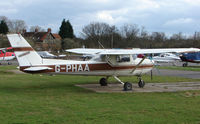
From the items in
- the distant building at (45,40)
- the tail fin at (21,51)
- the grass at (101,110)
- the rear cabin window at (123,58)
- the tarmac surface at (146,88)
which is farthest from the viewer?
the distant building at (45,40)

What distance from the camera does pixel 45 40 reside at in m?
99.6

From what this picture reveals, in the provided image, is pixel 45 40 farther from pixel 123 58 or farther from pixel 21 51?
pixel 21 51

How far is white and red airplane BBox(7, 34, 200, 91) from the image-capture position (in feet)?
42.4

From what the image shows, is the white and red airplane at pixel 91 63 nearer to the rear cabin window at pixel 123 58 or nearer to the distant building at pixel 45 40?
the rear cabin window at pixel 123 58

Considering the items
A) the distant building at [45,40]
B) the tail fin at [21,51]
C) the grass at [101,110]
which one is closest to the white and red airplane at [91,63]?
the tail fin at [21,51]

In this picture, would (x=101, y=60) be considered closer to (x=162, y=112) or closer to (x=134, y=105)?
(x=134, y=105)

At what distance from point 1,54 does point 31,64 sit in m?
30.0

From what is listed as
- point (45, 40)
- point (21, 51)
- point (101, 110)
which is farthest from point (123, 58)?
point (45, 40)

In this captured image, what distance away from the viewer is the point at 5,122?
7.07m

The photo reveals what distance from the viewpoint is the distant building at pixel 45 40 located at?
81.5 m

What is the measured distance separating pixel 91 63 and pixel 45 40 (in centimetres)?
8823

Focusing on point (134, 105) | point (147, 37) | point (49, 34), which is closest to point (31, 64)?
point (134, 105)

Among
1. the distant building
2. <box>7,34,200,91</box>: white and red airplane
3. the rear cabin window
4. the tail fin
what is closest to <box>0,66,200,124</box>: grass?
<box>7,34,200,91</box>: white and red airplane

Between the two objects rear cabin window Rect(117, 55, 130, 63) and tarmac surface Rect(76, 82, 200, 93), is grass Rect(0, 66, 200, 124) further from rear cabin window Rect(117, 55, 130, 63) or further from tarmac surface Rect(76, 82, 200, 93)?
rear cabin window Rect(117, 55, 130, 63)
